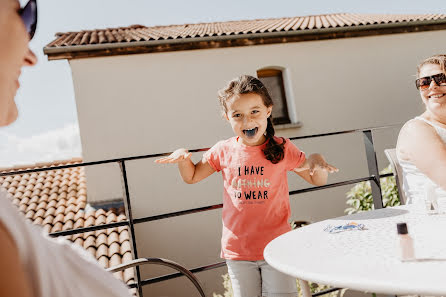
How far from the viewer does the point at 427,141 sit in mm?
1875

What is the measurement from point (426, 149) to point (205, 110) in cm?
834

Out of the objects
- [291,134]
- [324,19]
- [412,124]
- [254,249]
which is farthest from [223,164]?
[324,19]

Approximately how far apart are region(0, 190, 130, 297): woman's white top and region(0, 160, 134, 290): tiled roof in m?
A: 6.67

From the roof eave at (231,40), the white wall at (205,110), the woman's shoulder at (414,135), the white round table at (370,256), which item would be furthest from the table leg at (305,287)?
the roof eave at (231,40)

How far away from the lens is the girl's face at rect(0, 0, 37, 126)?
0.50 meters

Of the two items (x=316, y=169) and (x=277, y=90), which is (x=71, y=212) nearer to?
(x=277, y=90)

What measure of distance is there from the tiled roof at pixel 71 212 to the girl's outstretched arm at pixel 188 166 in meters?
5.32

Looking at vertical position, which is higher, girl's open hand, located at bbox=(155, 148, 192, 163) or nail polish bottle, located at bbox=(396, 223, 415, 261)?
girl's open hand, located at bbox=(155, 148, 192, 163)

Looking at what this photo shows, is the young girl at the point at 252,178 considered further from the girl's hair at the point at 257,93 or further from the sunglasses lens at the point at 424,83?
the sunglasses lens at the point at 424,83

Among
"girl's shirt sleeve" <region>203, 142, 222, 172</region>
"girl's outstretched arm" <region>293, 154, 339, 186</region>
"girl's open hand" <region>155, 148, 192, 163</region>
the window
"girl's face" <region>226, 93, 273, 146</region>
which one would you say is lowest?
"girl's outstretched arm" <region>293, 154, 339, 186</region>

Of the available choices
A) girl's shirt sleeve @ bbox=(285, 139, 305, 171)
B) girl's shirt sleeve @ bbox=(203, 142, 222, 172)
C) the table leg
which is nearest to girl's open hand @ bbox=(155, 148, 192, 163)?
girl's shirt sleeve @ bbox=(203, 142, 222, 172)

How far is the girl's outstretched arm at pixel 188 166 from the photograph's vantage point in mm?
2031

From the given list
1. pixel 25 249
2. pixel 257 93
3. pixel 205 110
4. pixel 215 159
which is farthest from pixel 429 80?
pixel 205 110

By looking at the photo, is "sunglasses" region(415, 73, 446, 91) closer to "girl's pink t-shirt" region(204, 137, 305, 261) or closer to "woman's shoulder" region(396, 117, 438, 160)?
"woman's shoulder" region(396, 117, 438, 160)
